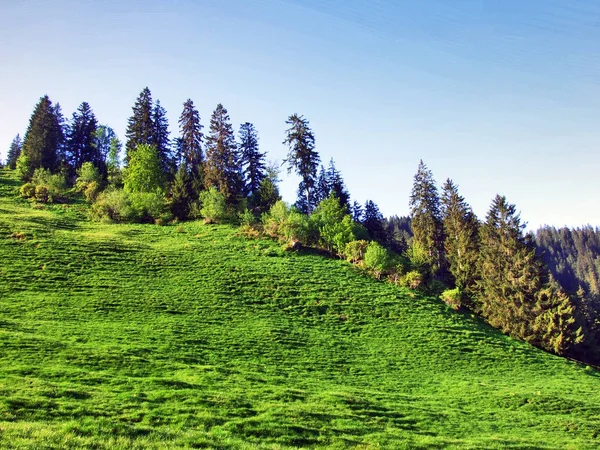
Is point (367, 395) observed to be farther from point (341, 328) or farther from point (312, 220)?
point (312, 220)

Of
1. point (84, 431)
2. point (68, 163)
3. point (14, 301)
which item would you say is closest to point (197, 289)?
point (14, 301)

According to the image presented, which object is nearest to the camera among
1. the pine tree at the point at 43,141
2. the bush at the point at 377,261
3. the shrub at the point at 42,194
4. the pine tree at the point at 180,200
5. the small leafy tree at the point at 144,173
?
the bush at the point at 377,261

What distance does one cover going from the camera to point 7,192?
7138cm

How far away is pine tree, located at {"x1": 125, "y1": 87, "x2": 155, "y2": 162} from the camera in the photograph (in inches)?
3199

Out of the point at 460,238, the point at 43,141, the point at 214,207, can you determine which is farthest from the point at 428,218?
the point at 43,141

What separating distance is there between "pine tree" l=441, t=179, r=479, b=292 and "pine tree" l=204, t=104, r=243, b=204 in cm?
3686

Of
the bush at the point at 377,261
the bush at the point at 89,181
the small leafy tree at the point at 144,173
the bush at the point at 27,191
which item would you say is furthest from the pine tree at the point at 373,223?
the bush at the point at 27,191

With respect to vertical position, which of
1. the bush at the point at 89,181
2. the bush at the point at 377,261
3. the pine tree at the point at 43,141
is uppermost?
the pine tree at the point at 43,141

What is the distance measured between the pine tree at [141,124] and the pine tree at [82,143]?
45.4 ft

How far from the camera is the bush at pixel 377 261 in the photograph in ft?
161

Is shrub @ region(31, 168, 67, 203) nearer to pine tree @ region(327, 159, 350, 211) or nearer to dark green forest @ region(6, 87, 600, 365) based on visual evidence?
dark green forest @ region(6, 87, 600, 365)

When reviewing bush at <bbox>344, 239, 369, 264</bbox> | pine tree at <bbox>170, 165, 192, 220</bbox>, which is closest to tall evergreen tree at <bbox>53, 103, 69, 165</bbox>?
pine tree at <bbox>170, 165, 192, 220</bbox>

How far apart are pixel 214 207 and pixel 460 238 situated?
1541 inches

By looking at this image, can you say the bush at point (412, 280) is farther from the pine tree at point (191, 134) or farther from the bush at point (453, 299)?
the pine tree at point (191, 134)
